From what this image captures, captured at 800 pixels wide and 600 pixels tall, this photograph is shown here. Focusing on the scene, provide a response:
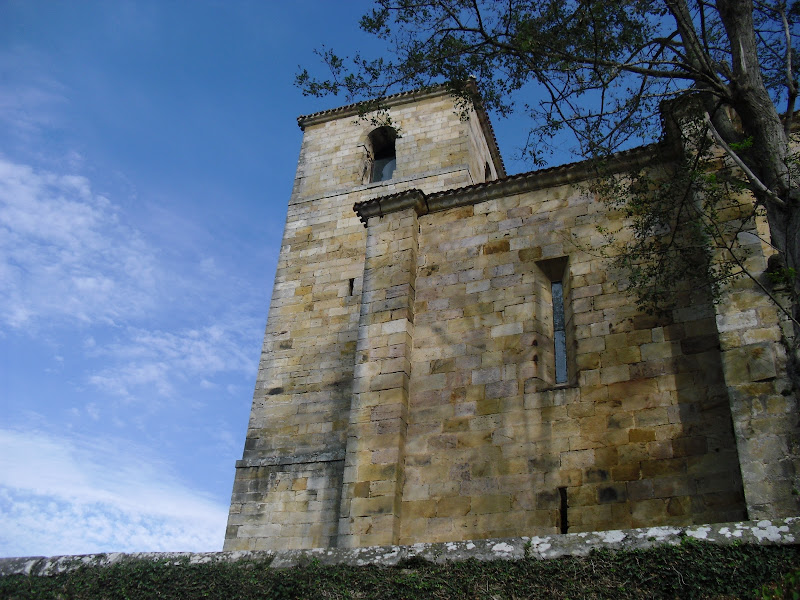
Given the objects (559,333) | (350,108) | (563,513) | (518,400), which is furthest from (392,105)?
(563,513)

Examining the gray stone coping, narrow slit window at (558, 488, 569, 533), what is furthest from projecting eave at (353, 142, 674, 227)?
the gray stone coping

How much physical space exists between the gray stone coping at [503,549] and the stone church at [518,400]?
1.52m

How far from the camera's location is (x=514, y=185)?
9664 mm

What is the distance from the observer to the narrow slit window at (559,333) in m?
8.37

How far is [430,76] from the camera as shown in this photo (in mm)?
9023

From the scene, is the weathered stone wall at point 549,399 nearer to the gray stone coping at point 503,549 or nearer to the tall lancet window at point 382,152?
the gray stone coping at point 503,549

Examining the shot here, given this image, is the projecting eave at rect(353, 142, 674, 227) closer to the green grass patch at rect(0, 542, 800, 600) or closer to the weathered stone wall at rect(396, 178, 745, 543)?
the weathered stone wall at rect(396, 178, 745, 543)

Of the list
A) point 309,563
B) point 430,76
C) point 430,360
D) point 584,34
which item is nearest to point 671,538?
point 309,563

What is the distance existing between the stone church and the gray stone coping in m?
1.52

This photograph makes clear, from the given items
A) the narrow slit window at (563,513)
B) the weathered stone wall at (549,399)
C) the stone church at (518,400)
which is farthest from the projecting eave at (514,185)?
the narrow slit window at (563,513)

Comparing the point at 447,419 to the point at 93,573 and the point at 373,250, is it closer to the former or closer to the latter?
the point at 373,250

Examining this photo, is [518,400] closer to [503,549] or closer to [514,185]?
[503,549]

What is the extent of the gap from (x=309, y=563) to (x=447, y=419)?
320cm

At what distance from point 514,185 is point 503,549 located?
588 cm
